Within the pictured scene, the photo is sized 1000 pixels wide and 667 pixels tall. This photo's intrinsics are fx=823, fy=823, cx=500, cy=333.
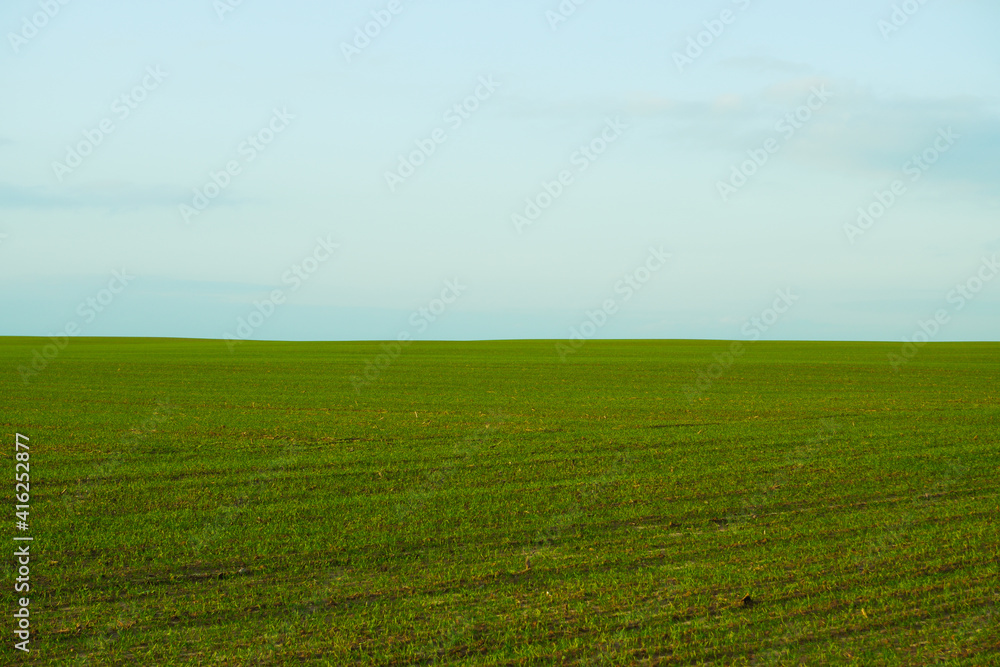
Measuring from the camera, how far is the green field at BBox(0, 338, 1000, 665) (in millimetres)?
6598

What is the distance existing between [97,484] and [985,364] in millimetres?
44118

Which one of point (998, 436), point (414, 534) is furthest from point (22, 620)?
point (998, 436)

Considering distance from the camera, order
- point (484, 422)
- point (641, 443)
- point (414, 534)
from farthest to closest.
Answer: point (484, 422)
point (641, 443)
point (414, 534)

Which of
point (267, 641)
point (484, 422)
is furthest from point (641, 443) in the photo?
point (267, 641)

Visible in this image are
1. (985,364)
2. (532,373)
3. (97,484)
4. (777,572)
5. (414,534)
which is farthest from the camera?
(985,364)

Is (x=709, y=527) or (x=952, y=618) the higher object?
(x=952, y=618)

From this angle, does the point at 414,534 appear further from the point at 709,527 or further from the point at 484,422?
the point at 484,422

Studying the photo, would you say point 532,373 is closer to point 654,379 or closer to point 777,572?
point 654,379

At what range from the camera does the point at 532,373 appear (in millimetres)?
35750

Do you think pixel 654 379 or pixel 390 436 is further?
pixel 654 379

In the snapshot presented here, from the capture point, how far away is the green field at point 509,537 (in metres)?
6.60

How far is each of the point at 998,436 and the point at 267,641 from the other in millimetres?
15934

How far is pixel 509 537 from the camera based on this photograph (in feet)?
31.0

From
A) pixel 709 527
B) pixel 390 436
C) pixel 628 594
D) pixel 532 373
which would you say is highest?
pixel 628 594
